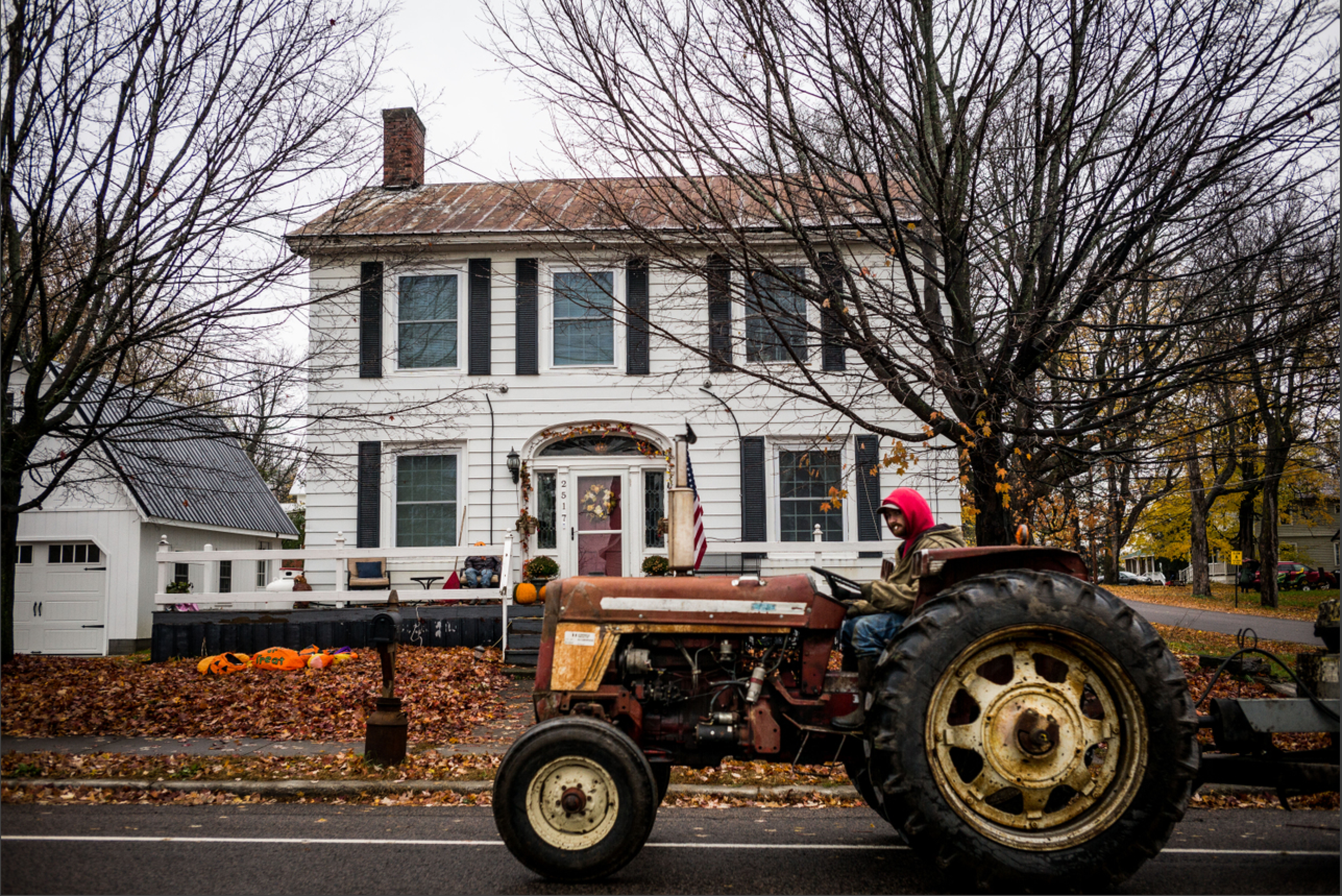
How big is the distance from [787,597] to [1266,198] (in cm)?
575

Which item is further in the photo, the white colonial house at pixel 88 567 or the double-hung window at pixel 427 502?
the white colonial house at pixel 88 567

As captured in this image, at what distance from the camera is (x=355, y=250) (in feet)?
34.0

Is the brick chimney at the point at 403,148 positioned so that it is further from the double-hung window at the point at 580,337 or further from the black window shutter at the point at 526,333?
the double-hung window at the point at 580,337

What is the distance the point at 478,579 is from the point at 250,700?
4.46m

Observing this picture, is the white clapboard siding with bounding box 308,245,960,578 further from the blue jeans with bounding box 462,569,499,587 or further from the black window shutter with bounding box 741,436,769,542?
the blue jeans with bounding box 462,569,499,587

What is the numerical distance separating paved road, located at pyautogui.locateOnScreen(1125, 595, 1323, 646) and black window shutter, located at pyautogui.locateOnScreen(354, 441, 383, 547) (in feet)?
45.9

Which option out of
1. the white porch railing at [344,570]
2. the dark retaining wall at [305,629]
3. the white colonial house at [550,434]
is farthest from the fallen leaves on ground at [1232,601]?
the dark retaining wall at [305,629]

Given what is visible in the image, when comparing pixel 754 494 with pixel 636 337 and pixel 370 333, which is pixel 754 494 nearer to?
pixel 636 337

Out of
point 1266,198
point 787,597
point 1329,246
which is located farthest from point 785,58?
point 787,597

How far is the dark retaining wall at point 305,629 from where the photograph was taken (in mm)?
13766

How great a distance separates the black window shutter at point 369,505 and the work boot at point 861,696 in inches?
492

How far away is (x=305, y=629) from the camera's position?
548 inches

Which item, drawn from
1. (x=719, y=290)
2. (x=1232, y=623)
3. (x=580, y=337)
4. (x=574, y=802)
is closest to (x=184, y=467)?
(x=719, y=290)

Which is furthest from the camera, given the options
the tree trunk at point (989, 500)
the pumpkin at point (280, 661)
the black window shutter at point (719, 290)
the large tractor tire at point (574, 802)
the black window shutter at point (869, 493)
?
the black window shutter at point (869, 493)
